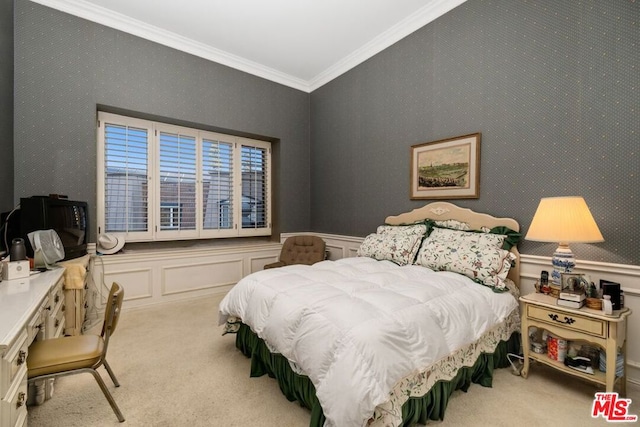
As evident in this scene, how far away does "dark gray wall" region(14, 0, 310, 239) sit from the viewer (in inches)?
113

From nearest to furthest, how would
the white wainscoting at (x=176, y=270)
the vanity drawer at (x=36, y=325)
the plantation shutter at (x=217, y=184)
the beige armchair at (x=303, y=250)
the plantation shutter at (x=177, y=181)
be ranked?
the vanity drawer at (x=36, y=325), the white wainscoting at (x=176, y=270), the plantation shutter at (x=177, y=181), the beige armchair at (x=303, y=250), the plantation shutter at (x=217, y=184)

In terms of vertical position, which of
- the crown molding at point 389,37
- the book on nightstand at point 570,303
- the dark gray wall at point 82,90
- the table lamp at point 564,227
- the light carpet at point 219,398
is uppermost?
the crown molding at point 389,37

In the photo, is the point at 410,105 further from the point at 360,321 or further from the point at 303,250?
the point at 360,321

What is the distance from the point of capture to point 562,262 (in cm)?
205

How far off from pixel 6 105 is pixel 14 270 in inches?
71.0

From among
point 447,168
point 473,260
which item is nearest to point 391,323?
point 473,260

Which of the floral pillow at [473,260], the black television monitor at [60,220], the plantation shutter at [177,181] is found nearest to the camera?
the floral pillow at [473,260]

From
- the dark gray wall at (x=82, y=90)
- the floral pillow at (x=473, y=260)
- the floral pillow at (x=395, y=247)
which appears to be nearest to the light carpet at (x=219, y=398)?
the floral pillow at (x=473, y=260)

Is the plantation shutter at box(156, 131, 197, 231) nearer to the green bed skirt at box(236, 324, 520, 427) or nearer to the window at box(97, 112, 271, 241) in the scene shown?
the window at box(97, 112, 271, 241)

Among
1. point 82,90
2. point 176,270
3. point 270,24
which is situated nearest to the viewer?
point 82,90

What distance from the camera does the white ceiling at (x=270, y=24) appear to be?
3.05 m

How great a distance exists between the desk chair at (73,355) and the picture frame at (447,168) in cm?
294

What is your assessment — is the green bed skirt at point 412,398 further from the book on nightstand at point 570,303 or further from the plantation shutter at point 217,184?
the plantation shutter at point 217,184

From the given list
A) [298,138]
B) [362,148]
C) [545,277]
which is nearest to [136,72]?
[298,138]
